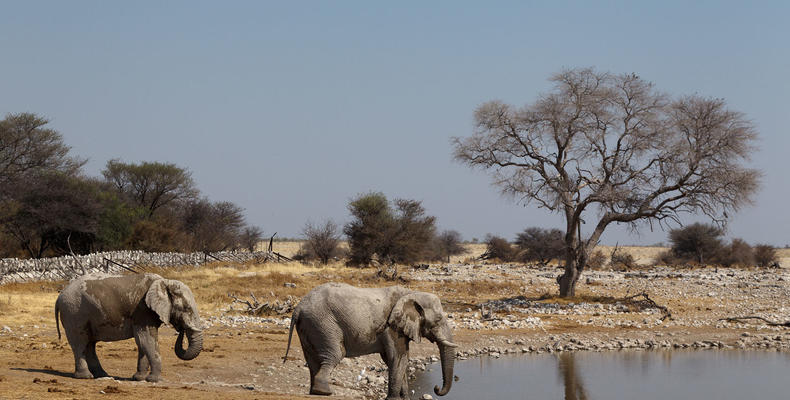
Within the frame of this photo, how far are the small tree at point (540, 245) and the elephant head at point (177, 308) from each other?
163ft

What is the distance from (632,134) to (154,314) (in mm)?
21765

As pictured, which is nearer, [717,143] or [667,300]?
[717,143]

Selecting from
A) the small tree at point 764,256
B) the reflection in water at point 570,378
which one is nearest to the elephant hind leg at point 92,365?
the reflection in water at point 570,378

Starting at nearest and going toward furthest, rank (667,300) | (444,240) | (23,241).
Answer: (667,300) → (23,241) → (444,240)

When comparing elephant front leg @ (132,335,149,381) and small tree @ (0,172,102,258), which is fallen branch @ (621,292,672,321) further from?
small tree @ (0,172,102,258)

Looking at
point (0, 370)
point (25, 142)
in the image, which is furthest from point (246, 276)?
point (25, 142)

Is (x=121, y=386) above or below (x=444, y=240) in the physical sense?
below

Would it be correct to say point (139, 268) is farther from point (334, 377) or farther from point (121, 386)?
point (121, 386)

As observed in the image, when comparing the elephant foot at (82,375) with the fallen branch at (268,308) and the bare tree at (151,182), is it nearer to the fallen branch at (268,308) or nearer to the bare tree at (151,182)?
the fallen branch at (268,308)

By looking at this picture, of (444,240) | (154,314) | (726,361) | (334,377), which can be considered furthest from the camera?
(444,240)

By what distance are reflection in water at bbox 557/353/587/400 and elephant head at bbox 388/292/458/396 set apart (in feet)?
14.5

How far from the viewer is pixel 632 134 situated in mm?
30609

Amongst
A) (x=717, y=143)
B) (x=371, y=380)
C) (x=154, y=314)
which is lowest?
(x=371, y=380)

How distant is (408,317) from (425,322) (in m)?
0.31
